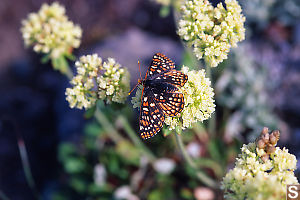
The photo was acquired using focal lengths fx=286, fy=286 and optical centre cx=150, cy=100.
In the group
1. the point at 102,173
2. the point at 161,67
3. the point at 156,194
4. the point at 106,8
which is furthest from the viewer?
the point at 106,8

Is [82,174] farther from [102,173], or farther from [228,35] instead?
[228,35]

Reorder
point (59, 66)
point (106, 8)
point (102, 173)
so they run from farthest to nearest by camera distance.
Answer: point (106, 8)
point (102, 173)
point (59, 66)

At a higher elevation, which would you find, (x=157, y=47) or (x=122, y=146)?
(x=157, y=47)

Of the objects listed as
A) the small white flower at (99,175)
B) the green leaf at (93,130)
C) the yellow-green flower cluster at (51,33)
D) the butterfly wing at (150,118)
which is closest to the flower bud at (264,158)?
the butterfly wing at (150,118)

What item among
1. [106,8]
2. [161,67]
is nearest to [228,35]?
[161,67]

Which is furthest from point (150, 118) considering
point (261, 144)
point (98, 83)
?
point (261, 144)

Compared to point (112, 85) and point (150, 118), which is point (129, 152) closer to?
point (112, 85)

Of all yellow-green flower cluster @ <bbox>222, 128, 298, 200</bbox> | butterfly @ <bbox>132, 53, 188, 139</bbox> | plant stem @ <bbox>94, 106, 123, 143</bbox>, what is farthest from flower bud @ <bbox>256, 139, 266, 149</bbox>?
plant stem @ <bbox>94, 106, 123, 143</bbox>
